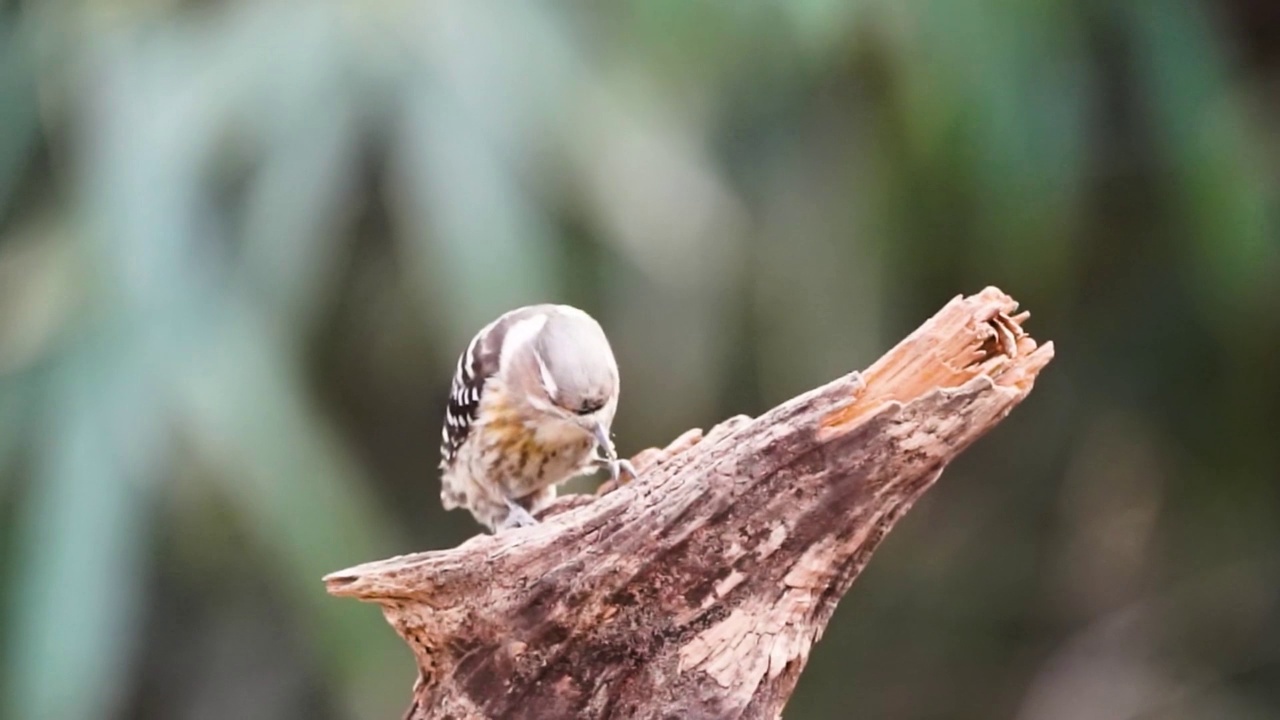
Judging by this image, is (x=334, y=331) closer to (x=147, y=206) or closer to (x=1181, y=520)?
(x=147, y=206)

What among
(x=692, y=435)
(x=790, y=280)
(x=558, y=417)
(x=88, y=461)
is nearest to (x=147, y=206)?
(x=88, y=461)

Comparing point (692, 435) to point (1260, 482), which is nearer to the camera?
point (692, 435)

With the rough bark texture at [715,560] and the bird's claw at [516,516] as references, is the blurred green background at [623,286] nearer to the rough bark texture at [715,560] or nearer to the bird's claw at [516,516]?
the bird's claw at [516,516]

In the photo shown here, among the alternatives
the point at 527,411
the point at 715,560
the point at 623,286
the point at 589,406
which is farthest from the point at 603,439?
the point at 623,286

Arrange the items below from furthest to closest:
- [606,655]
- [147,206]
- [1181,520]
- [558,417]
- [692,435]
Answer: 1. [1181,520]
2. [147,206]
3. [558,417]
4. [692,435]
5. [606,655]

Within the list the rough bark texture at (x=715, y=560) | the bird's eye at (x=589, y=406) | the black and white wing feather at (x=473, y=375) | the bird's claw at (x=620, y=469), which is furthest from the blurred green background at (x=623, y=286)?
the rough bark texture at (x=715, y=560)

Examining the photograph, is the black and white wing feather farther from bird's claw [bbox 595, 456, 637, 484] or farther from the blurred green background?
bird's claw [bbox 595, 456, 637, 484]
